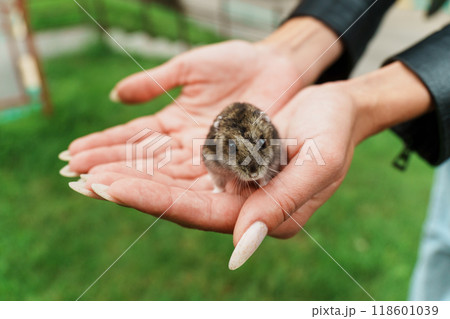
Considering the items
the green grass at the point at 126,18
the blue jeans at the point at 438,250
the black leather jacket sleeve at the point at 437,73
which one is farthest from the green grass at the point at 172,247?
the green grass at the point at 126,18

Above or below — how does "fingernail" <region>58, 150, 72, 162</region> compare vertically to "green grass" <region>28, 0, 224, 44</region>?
above

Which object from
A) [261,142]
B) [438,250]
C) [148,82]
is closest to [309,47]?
[148,82]

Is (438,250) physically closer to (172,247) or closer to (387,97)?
(387,97)

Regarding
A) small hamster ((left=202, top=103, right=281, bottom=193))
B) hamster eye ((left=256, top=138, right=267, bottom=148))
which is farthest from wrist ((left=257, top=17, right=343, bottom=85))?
hamster eye ((left=256, top=138, right=267, bottom=148))

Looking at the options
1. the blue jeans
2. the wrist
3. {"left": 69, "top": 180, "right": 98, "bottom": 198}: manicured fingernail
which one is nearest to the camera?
{"left": 69, "top": 180, "right": 98, "bottom": 198}: manicured fingernail

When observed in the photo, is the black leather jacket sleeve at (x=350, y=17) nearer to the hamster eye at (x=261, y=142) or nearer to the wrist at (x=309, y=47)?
the wrist at (x=309, y=47)

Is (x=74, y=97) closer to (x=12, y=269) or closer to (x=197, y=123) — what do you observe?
(x=12, y=269)

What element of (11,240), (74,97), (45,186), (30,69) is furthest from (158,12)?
(11,240)

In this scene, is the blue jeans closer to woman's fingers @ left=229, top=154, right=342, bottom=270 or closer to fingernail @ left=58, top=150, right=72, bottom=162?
woman's fingers @ left=229, top=154, right=342, bottom=270
